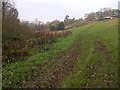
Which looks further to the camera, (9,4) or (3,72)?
(9,4)

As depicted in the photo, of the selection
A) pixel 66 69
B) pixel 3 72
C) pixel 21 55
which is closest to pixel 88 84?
pixel 66 69

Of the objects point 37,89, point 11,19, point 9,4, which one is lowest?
point 37,89

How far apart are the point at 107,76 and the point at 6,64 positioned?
8920mm

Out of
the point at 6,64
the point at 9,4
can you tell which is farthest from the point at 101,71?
the point at 9,4

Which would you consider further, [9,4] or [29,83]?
[9,4]

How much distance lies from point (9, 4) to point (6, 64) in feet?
140

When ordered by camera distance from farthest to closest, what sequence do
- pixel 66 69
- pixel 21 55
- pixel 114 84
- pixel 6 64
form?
pixel 21 55 < pixel 6 64 < pixel 66 69 < pixel 114 84

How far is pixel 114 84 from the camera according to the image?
12.3m

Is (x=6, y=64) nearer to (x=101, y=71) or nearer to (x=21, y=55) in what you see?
(x=21, y=55)

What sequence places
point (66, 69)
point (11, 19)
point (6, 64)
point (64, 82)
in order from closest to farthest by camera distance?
1. point (64, 82)
2. point (66, 69)
3. point (6, 64)
4. point (11, 19)

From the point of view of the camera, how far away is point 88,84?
12500mm

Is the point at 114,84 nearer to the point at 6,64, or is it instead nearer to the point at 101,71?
the point at 101,71

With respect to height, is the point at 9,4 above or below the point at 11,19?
above

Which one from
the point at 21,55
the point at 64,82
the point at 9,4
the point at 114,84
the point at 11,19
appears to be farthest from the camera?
the point at 9,4
